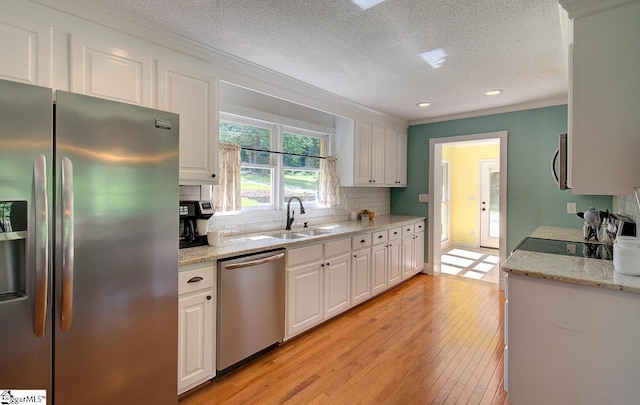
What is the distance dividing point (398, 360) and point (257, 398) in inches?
43.2

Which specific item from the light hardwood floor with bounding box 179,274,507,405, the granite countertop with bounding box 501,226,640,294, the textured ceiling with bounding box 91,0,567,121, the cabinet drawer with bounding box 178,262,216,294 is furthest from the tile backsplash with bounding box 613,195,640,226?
the cabinet drawer with bounding box 178,262,216,294

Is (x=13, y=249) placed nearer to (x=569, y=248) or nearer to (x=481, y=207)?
(x=569, y=248)

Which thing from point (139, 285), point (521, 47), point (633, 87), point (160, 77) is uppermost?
point (521, 47)

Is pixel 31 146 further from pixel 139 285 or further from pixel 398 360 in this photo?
Result: pixel 398 360

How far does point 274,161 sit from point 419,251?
8.51ft

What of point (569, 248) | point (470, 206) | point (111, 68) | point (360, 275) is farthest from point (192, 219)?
point (470, 206)

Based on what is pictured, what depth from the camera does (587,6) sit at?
158 cm

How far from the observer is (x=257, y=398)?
1.98m

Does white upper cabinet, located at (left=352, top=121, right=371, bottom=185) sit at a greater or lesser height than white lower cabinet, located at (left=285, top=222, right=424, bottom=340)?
greater

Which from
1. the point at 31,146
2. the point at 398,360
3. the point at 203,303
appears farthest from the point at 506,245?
the point at 31,146

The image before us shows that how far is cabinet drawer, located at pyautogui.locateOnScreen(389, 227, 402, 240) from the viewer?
12.7ft

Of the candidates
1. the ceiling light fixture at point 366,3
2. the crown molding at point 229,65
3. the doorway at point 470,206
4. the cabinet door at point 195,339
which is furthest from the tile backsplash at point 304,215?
the ceiling light fixture at point 366,3

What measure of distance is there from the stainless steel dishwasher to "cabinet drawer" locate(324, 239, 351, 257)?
566 millimetres

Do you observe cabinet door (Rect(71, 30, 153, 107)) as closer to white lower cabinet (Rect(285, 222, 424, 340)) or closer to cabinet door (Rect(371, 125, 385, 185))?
white lower cabinet (Rect(285, 222, 424, 340))
